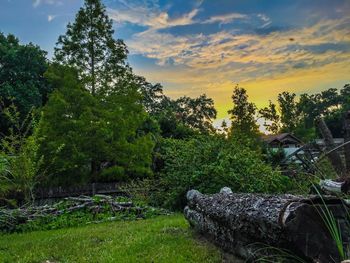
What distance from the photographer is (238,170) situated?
13234mm

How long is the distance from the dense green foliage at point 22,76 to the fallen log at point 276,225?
29.8m

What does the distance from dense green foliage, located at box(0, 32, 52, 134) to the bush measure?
2200 centimetres

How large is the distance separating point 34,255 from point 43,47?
121ft

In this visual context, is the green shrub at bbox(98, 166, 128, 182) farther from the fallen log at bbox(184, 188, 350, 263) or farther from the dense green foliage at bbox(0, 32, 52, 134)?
the dense green foliage at bbox(0, 32, 52, 134)

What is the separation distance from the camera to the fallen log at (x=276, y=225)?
389cm

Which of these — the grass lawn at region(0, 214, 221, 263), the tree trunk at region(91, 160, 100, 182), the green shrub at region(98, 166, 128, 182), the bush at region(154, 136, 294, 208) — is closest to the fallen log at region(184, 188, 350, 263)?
the grass lawn at region(0, 214, 221, 263)

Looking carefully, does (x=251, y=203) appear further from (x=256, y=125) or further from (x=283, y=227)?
(x=256, y=125)

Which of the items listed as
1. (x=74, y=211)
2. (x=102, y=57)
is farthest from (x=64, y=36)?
(x=74, y=211)

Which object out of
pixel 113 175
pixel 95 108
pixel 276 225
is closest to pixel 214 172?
pixel 113 175

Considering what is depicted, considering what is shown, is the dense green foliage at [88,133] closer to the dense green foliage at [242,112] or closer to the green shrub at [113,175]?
the green shrub at [113,175]

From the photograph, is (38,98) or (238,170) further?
(38,98)

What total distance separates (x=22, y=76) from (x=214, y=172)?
28601mm

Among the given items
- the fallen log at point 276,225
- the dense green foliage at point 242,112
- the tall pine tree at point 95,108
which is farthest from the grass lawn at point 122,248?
the dense green foliage at point 242,112

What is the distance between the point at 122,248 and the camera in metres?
6.67
